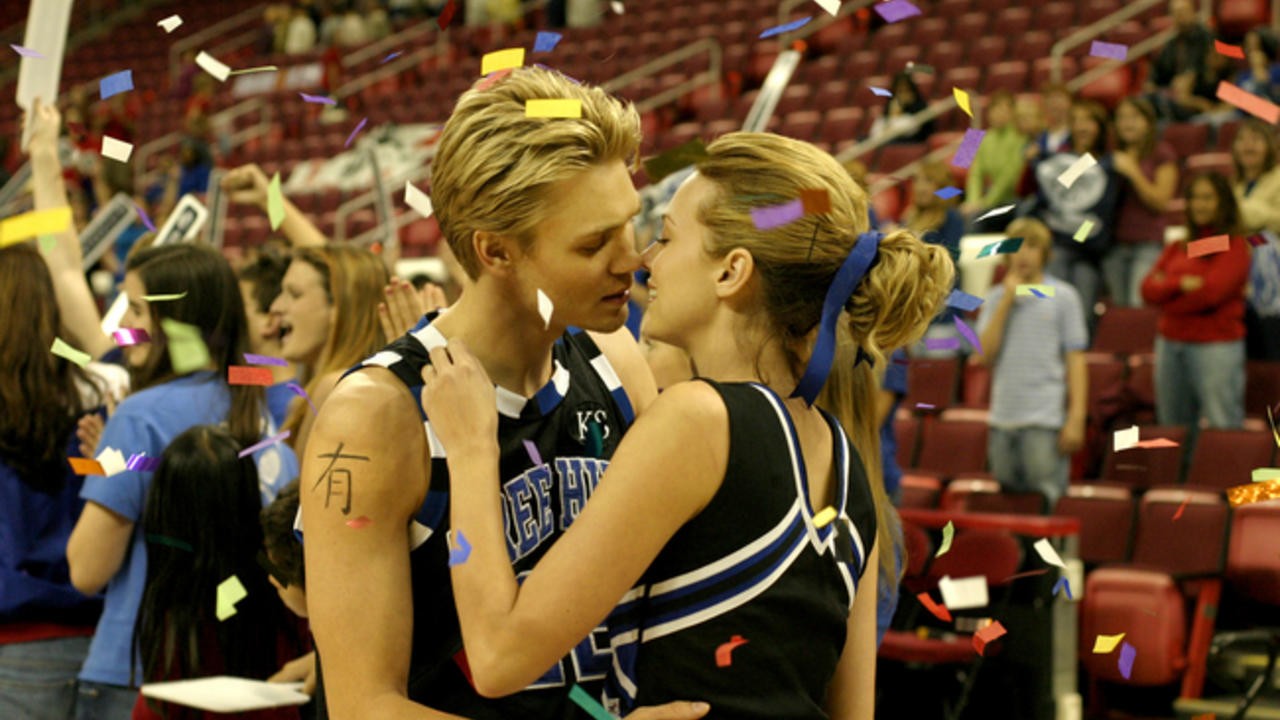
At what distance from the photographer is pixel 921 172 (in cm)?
620

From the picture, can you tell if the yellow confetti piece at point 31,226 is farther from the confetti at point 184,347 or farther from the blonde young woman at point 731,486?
the confetti at point 184,347

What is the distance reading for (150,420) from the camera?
2680mm

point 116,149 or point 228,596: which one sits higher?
point 116,149

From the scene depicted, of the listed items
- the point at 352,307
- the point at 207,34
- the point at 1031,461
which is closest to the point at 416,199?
the point at 352,307

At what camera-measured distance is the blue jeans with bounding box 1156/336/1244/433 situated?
543 cm

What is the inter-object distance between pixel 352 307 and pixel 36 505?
0.77m

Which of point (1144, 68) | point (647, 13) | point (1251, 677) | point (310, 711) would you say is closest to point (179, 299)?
point (310, 711)

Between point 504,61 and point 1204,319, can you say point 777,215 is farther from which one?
point 1204,319

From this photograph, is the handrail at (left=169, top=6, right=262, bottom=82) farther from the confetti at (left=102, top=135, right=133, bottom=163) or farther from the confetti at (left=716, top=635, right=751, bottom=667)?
the confetti at (left=716, top=635, right=751, bottom=667)

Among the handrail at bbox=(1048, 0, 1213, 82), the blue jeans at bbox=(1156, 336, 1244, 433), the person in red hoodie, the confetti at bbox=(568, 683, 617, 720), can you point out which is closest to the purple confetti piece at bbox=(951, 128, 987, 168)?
the confetti at bbox=(568, 683, 617, 720)

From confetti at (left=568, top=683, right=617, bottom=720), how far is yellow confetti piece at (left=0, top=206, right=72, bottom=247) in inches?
33.3

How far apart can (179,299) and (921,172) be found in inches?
160

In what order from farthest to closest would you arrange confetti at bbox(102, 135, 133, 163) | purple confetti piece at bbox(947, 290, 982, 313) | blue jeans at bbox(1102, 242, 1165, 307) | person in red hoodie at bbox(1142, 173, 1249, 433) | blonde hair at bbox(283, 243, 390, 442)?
blue jeans at bbox(1102, 242, 1165, 307) → person in red hoodie at bbox(1142, 173, 1249, 433) → blonde hair at bbox(283, 243, 390, 442) → confetti at bbox(102, 135, 133, 163) → purple confetti piece at bbox(947, 290, 982, 313)

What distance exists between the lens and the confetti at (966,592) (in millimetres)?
3846
